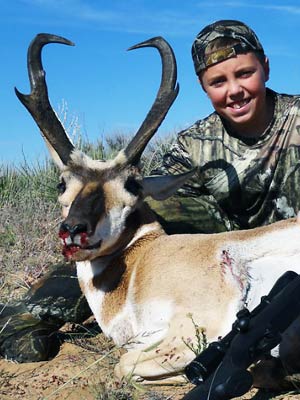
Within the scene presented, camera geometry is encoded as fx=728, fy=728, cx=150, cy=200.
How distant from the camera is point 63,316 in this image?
17.3 feet

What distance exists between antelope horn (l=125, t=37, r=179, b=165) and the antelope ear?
236 mm

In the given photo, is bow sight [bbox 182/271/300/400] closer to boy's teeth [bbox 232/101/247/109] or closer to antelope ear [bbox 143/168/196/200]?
antelope ear [bbox 143/168/196/200]

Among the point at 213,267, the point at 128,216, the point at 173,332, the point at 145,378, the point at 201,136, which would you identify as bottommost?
the point at 145,378

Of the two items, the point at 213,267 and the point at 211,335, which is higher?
the point at 213,267

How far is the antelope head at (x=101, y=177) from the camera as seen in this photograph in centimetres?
450

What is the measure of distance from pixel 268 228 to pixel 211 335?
847 millimetres

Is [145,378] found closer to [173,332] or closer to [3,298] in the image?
[173,332]

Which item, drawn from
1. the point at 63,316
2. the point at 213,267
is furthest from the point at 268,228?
the point at 63,316

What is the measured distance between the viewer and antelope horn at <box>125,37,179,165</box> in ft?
16.2

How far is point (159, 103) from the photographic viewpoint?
5062 millimetres

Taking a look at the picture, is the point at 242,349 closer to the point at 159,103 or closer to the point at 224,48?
the point at 159,103

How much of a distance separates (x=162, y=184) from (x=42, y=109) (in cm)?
99

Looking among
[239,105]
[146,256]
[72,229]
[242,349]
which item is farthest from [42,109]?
[242,349]

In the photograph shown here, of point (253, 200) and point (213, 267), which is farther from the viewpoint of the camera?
point (253, 200)
